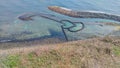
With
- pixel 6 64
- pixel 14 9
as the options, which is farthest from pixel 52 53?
pixel 14 9

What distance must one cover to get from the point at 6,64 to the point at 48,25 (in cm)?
513

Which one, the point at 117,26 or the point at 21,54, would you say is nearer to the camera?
the point at 21,54

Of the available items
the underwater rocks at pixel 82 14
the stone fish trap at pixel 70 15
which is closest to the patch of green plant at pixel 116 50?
the stone fish trap at pixel 70 15

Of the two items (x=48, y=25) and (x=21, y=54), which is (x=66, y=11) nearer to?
(x=48, y=25)

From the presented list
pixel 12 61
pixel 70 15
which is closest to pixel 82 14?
pixel 70 15

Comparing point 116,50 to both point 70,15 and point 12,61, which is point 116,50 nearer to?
point 12,61

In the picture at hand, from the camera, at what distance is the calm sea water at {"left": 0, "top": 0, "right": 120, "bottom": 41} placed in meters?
11.2

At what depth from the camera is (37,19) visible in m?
12.7

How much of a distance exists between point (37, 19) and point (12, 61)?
5415mm

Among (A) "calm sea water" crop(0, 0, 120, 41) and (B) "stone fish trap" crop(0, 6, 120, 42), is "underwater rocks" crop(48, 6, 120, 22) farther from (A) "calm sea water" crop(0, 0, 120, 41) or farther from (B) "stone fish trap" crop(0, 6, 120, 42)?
(A) "calm sea water" crop(0, 0, 120, 41)

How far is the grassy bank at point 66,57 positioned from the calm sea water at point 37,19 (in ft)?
9.33

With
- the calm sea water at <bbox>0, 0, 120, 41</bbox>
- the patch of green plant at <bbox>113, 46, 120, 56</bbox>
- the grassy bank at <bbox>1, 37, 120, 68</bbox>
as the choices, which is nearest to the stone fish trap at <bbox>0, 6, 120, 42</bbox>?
the calm sea water at <bbox>0, 0, 120, 41</bbox>

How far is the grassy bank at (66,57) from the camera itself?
7.49 meters

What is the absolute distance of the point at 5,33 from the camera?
10906mm
